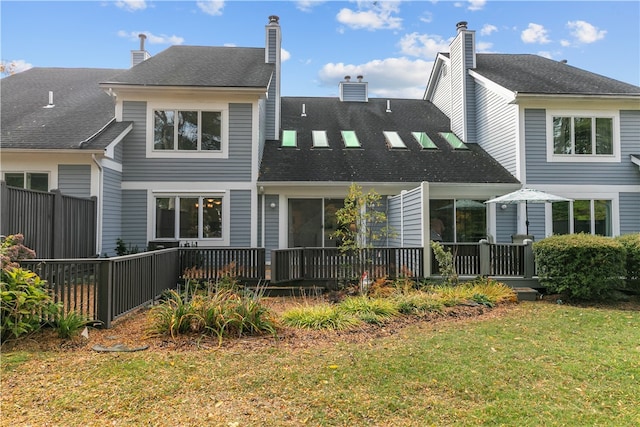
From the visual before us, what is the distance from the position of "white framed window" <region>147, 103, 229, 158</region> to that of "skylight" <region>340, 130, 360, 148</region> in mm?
4472

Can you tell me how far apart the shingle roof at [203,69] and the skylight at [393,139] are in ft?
15.6

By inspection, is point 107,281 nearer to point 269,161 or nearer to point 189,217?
point 189,217

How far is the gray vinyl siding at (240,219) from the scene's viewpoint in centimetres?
1062

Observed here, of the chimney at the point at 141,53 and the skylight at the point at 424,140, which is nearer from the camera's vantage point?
the skylight at the point at 424,140

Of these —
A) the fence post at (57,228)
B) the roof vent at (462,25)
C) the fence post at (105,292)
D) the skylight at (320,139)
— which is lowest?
the fence post at (105,292)

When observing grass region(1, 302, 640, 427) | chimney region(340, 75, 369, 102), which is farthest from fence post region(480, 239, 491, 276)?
chimney region(340, 75, 369, 102)

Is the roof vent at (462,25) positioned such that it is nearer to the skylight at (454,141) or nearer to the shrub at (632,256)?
the skylight at (454,141)

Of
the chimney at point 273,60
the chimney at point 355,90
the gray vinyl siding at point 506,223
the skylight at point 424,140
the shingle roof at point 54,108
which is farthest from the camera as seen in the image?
the chimney at point 355,90

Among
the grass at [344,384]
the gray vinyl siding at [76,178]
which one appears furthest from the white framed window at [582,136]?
the gray vinyl siding at [76,178]

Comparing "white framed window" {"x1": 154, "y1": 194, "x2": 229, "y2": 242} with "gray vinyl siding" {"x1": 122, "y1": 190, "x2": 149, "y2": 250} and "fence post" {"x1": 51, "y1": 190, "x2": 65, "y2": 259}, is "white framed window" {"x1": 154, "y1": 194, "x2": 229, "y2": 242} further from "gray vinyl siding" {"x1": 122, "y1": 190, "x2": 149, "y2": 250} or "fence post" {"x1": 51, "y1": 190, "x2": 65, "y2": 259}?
→ "fence post" {"x1": 51, "y1": 190, "x2": 65, "y2": 259}

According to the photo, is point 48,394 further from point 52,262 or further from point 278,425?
point 52,262

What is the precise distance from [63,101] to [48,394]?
1225 cm

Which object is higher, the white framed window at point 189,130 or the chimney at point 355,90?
the chimney at point 355,90

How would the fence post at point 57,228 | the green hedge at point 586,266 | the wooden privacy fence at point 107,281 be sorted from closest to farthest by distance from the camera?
1. the wooden privacy fence at point 107,281
2. the green hedge at point 586,266
3. the fence post at point 57,228
